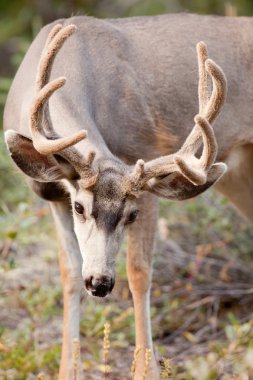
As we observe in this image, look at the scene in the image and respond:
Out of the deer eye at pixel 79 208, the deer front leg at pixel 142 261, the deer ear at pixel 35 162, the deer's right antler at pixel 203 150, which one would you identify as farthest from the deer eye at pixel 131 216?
the deer front leg at pixel 142 261

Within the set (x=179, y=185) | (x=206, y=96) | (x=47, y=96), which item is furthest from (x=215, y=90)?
(x=47, y=96)

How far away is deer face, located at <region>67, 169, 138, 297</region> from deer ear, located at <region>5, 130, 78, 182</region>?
141mm

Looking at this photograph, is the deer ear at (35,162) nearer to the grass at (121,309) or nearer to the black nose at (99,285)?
the black nose at (99,285)

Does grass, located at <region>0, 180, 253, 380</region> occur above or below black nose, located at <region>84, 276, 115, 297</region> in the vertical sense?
below

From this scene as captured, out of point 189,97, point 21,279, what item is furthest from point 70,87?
point 21,279

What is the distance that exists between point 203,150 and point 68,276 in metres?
1.63

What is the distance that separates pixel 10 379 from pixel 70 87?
1.77 m

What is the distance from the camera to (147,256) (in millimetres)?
7535

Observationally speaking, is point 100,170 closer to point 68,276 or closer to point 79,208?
point 79,208

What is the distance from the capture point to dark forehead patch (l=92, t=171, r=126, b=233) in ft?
20.6

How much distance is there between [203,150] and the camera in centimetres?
623

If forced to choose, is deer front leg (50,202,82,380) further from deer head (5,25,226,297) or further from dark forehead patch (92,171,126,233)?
dark forehead patch (92,171,126,233)

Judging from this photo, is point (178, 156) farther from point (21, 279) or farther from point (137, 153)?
point (21, 279)

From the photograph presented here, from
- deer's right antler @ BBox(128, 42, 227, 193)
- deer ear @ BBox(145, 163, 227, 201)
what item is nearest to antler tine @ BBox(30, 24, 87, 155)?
deer's right antler @ BBox(128, 42, 227, 193)
